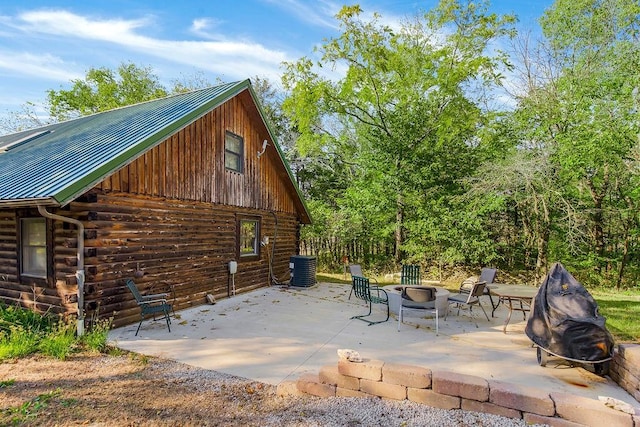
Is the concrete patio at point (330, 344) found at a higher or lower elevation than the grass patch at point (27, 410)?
lower

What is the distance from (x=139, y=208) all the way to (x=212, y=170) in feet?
6.88

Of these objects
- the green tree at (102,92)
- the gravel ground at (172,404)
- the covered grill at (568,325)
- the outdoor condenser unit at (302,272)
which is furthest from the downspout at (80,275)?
the green tree at (102,92)

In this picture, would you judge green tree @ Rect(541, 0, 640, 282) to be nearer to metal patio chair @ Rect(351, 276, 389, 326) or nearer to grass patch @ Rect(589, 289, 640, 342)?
grass patch @ Rect(589, 289, 640, 342)

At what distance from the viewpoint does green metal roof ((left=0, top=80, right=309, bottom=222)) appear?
488 centimetres

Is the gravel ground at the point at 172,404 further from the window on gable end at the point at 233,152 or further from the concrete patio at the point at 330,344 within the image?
the window on gable end at the point at 233,152

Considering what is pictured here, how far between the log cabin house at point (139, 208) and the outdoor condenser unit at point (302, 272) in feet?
3.39

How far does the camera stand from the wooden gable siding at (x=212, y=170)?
6320mm

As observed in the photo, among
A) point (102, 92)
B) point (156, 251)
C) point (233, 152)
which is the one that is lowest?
point (156, 251)

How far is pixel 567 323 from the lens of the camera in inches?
163

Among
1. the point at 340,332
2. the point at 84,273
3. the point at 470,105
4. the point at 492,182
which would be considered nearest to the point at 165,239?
the point at 84,273

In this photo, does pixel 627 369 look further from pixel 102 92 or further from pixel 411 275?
pixel 102 92

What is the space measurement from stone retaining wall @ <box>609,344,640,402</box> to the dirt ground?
3677 millimetres

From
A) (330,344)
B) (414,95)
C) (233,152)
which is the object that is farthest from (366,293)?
(414,95)

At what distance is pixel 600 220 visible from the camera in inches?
487
